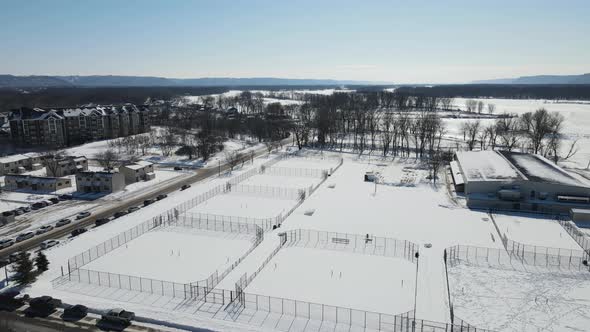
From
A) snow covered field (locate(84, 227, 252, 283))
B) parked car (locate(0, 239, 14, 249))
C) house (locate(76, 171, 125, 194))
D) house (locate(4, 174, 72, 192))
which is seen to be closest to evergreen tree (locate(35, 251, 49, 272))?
snow covered field (locate(84, 227, 252, 283))

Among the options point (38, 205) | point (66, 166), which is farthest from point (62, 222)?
point (66, 166)

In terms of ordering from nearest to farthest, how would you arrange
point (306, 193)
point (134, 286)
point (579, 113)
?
point (134, 286) < point (306, 193) < point (579, 113)

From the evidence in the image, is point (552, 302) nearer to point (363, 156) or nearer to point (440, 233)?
point (440, 233)

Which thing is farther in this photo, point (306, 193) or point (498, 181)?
point (306, 193)

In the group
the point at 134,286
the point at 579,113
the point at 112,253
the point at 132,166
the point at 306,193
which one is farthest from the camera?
the point at 579,113

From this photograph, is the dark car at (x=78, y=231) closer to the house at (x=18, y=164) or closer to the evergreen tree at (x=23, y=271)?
the evergreen tree at (x=23, y=271)

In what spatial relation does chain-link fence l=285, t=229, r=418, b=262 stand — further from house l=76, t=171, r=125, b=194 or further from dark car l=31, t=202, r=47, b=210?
dark car l=31, t=202, r=47, b=210

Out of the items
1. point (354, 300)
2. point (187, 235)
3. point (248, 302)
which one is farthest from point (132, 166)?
point (354, 300)

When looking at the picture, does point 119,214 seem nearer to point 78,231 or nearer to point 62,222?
point 62,222
